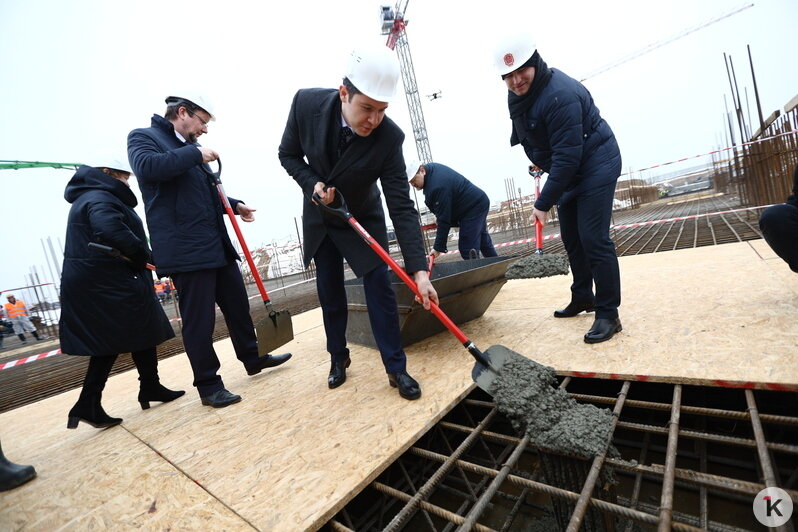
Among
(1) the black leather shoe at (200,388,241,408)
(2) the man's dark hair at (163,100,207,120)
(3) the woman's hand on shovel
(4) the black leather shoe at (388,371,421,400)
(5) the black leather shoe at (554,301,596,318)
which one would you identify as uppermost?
(2) the man's dark hair at (163,100,207,120)

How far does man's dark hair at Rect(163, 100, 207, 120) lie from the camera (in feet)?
7.66

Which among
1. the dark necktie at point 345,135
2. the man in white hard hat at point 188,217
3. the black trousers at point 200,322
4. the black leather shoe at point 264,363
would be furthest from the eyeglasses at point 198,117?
the black leather shoe at point 264,363

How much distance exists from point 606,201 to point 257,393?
249cm

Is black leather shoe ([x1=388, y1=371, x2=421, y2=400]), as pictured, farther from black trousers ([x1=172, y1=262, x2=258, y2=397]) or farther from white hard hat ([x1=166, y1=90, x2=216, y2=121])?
white hard hat ([x1=166, y1=90, x2=216, y2=121])

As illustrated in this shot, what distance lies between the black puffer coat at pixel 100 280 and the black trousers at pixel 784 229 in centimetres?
368

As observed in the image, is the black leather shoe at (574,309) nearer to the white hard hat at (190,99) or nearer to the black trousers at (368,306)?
the black trousers at (368,306)

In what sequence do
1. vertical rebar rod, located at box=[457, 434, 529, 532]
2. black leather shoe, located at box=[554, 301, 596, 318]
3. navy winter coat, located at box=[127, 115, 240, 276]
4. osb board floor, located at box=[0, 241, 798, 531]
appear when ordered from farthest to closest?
black leather shoe, located at box=[554, 301, 596, 318] → navy winter coat, located at box=[127, 115, 240, 276] → osb board floor, located at box=[0, 241, 798, 531] → vertical rebar rod, located at box=[457, 434, 529, 532]

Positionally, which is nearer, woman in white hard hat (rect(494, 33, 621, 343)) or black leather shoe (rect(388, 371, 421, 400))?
black leather shoe (rect(388, 371, 421, 400))

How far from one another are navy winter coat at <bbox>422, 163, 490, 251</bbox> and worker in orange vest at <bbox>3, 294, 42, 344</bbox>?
12.2 m

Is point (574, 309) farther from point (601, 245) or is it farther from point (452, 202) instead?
point (452, 202)

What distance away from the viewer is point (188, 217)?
2.23m

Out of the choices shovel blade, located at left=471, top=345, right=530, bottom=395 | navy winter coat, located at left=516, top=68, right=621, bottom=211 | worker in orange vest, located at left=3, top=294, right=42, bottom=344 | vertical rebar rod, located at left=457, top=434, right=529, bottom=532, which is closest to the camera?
vertical rebar rod, located at left=457, top=434, right=529, bottom=532

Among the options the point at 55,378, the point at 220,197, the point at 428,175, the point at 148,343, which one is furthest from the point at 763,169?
the point at 55,378

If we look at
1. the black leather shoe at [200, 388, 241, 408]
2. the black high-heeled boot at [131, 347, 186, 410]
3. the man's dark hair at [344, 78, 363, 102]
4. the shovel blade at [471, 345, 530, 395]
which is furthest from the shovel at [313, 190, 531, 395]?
the black high-heeled boot at [131, 347, 186, 410]
